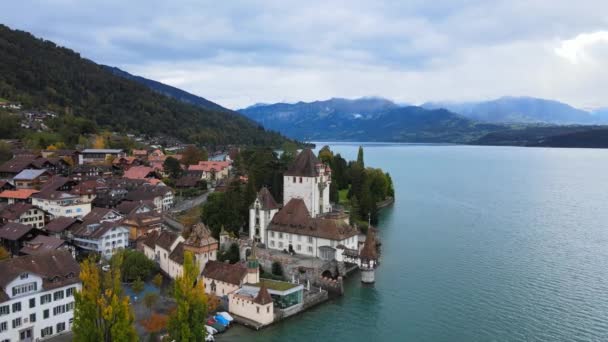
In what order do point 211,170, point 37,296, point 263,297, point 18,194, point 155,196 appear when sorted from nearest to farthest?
point 37,296
point 263,297
point 18,194
point 155,196
point 211,170

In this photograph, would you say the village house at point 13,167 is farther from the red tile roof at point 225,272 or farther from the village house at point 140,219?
the red tile roof at point 225,272

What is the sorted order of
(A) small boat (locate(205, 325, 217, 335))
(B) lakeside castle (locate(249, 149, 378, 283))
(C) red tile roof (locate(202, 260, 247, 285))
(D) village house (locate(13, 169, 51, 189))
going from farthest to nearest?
(D) village house (locate(13, 169, 51, 189))
(B) lakeside castle (locate(249, 149, 378, 283))
(C) red tile roof (locate(202, 260, 247, 285))
(A) small boat (locate(205, 325, 217, 335))

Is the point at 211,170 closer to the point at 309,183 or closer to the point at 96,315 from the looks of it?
the point at 309,183

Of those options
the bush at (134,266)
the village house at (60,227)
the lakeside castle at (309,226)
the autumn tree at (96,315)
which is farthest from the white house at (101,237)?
the autumn tree at (96,315)

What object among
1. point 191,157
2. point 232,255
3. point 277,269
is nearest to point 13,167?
point 191,157

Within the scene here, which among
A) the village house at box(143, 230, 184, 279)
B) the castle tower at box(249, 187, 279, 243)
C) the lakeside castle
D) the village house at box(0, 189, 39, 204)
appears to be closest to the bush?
the village house at box(143, 230, 184, 279)

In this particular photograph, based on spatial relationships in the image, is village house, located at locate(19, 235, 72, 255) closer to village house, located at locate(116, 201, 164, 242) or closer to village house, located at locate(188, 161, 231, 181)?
village house, located at locate(116, 201, 164, 242)
